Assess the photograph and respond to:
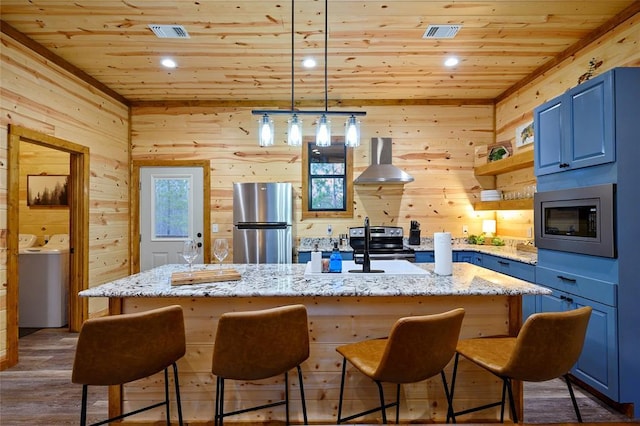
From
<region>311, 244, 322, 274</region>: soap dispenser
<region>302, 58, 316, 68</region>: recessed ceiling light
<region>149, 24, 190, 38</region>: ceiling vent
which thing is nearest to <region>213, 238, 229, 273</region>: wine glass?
<region>311, 244, 322, 274</region>: soap dispenser

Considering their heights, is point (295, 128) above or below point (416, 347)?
above

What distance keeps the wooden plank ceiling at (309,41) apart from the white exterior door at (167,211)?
1123 mm

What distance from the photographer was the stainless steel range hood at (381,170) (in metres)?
4.36

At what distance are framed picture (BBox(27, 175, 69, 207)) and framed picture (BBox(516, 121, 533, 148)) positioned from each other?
227 inches

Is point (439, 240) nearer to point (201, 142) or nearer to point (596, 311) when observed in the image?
point (596, 311)

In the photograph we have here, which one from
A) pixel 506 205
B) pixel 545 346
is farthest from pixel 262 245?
pixel 545 346

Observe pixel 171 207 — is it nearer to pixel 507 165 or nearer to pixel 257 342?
pixel 257 342

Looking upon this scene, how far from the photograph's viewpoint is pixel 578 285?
2.48m

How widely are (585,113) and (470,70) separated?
170 centimetres

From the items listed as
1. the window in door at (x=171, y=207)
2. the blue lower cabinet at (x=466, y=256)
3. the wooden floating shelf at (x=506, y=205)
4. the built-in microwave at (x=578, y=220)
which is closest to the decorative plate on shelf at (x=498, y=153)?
the wooden floating shelf at (x=506, y=205)

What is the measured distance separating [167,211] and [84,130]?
1.40m

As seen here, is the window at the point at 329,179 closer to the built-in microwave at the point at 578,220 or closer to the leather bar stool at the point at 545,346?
the built-in microwave at the point at 578,220

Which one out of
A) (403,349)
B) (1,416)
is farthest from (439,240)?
(1,416)

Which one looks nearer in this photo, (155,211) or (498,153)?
(498,153)
